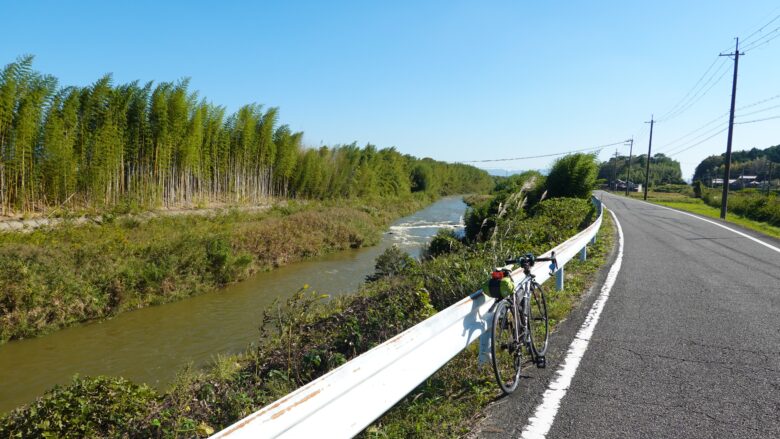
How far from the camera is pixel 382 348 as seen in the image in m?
2.53

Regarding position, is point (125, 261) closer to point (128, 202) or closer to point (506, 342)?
point (128, 202)

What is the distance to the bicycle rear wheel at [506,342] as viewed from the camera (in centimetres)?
340

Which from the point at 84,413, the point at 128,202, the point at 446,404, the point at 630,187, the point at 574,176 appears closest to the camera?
the point at 446,404

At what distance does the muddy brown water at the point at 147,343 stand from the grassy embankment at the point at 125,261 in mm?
388

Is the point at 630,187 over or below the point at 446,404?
over

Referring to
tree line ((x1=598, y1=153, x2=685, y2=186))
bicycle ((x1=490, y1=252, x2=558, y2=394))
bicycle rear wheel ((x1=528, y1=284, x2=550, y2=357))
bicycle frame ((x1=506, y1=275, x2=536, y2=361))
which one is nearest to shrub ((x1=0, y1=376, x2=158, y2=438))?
bicycle ((x1=490, y1=252, x2=558, y2=394))

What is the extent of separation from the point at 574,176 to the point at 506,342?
59.2 feet

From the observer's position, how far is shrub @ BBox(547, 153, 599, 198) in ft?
64.8

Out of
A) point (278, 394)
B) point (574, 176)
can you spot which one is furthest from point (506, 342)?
point (574, 176)

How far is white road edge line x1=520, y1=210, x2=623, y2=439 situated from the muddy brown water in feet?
13.3

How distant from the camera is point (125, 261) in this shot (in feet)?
36.2

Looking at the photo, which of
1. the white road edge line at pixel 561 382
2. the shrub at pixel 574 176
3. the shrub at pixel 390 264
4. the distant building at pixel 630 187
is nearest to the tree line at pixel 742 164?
the distant building at pixel 630 187

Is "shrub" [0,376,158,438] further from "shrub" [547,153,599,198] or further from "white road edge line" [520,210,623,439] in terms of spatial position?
"shrub" [547,153,599,198]

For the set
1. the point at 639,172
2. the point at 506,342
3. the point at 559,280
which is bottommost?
the point at 559,280
